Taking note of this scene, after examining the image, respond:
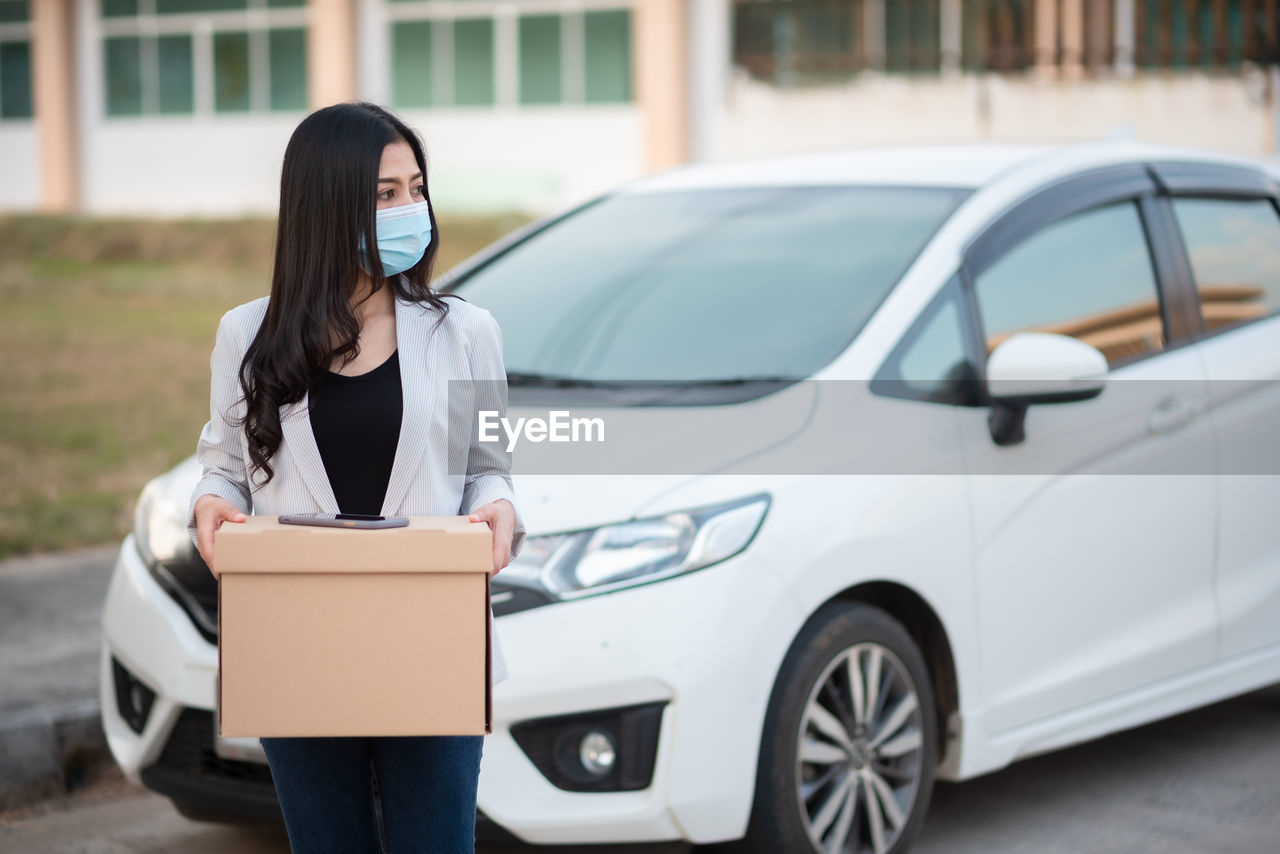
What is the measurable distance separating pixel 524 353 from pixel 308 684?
2.23 m

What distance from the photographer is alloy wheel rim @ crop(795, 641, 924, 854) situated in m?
3.61

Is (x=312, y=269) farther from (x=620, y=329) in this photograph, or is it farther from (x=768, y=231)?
(x=768, y=231)

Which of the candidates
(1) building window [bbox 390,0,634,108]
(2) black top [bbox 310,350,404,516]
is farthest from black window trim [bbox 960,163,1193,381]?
(1) building window [bbox 390,0,634,108]

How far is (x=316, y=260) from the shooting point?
246 cm

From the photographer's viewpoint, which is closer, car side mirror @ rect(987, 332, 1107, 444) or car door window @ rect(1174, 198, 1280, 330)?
car side mirror @ rect(987, 332, 1107, 444)

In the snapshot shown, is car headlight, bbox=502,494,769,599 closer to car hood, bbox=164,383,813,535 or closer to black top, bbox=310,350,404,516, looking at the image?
car hood, bbox=164,383,813,535

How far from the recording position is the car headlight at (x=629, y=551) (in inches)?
134

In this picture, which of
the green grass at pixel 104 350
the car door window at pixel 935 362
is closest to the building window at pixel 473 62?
the green grass at pixel 104 350

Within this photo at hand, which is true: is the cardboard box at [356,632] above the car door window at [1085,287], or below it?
below

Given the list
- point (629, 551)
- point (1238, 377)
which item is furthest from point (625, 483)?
point (1238, 377)

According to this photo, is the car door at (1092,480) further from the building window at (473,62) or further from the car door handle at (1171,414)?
the building window at (473,62)

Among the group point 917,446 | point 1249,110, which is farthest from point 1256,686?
point 1249,110

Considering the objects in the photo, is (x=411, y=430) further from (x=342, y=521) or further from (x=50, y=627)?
(x=50, y=627)

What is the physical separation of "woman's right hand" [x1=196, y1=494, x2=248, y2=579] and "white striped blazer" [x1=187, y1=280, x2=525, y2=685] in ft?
0.11
